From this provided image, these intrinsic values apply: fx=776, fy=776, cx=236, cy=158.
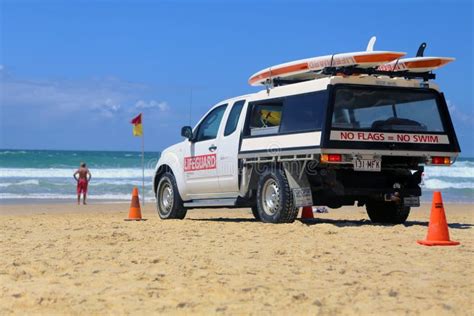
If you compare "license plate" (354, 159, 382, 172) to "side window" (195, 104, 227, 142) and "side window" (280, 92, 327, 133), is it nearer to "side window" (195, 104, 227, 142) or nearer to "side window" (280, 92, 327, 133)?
"side window" (280, 92, 327, 133)

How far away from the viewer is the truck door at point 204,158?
41.2 feet

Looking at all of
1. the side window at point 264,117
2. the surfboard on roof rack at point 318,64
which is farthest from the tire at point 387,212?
the surfboard on roof rack at point 318,64

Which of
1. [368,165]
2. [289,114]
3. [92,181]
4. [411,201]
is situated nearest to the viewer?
[368,165]

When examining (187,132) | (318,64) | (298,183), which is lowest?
(298,183)

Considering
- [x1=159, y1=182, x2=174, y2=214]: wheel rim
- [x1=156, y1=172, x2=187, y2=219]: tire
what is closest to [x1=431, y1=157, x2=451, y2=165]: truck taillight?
[x1=156, y1=172, x2=187, y2=219]: tire

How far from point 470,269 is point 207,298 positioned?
264 centimetres

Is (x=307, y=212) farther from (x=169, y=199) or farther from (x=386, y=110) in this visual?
(x=386, y=110)

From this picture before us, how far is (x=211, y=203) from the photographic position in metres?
12.6

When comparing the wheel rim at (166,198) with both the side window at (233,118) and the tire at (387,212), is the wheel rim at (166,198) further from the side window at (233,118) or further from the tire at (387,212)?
the tire at (387,212)

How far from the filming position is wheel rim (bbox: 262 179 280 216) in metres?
11.1

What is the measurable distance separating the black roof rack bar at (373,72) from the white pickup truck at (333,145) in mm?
74

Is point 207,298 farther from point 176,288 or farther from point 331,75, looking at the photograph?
point 331,75

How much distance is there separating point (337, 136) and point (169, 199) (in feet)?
14.8

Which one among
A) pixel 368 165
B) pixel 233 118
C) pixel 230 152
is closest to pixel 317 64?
pixel 368 165
